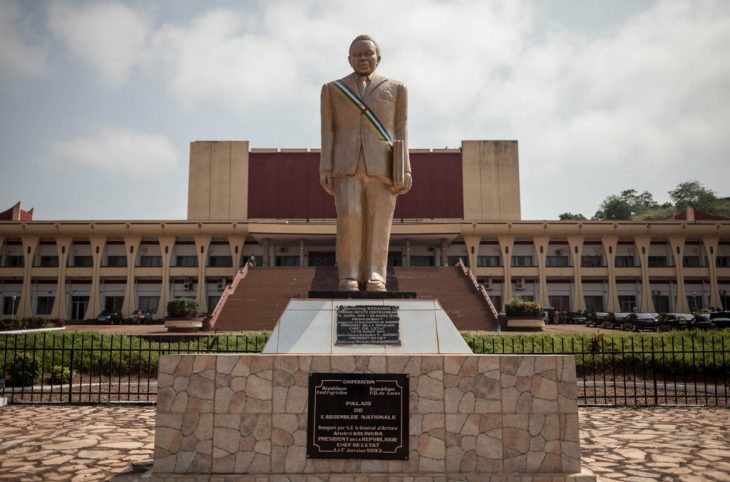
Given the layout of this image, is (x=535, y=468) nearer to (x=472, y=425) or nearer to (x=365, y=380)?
(x=472, y=425)

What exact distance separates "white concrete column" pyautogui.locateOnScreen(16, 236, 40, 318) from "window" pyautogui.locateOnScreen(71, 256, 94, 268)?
8.19 ft

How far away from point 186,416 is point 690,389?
9.95 meters

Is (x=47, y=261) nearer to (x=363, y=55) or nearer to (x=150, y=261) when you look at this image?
(x=150, y=261)

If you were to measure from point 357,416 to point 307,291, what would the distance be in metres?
19.5

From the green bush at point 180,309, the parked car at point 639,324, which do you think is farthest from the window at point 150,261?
the parked car at point 639,324

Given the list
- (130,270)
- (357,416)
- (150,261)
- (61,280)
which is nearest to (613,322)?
(357,416)

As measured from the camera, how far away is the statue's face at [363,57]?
6766 millimetres

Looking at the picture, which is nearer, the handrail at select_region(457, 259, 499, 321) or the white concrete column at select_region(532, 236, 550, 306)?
the handrail at select_region(457, 259, 499, 321)

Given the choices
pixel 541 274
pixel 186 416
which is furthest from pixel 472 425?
pixel 541 274

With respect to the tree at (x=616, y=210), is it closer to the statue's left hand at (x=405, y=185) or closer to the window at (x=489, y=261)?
the window at (x=489, y=261)

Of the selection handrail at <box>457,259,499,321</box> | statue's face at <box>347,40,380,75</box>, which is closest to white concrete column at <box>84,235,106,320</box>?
handrail at <box>457,259,499,321</box>

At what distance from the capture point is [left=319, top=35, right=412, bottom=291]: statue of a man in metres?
6.73

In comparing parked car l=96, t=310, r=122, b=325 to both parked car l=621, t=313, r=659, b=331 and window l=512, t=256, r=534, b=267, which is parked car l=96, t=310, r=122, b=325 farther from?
parked car l=621, t=313, r=659, b=331

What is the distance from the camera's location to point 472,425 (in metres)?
4.95
